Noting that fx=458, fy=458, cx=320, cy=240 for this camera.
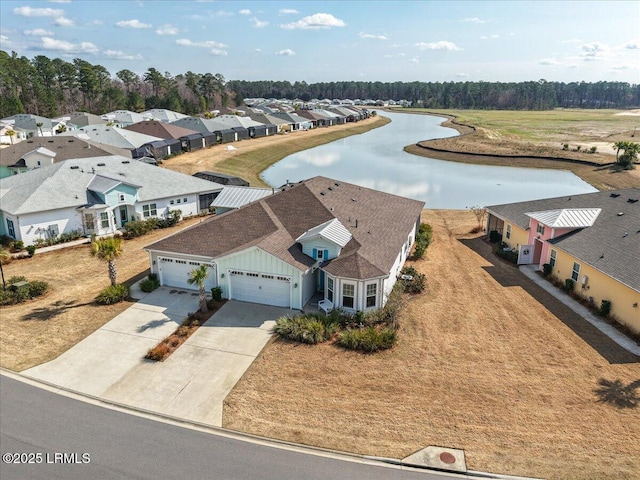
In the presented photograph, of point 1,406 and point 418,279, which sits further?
point 418,279

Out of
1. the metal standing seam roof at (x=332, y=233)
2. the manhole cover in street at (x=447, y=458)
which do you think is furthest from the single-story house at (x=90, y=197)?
the manhole cover in street at (x=447, y=458)

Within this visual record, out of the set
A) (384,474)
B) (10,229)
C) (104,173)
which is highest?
(104,173)

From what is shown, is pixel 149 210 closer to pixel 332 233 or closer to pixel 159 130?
pixel 332 233

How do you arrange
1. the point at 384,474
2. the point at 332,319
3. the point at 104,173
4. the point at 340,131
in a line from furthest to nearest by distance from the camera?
1. the point at 340,131
2. the point at 104,173
3. the point at 332,319
4. the point at 384,474

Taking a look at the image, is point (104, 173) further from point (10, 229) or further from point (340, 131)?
point (340, 131)

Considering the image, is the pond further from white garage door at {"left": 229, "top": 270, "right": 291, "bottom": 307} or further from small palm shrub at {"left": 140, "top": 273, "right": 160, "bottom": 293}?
small palm shrub at {"left": 140, "top": 273, "right": 160, "bottom": 293}

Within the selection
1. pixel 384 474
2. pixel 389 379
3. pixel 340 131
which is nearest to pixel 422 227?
pixel 389 379
